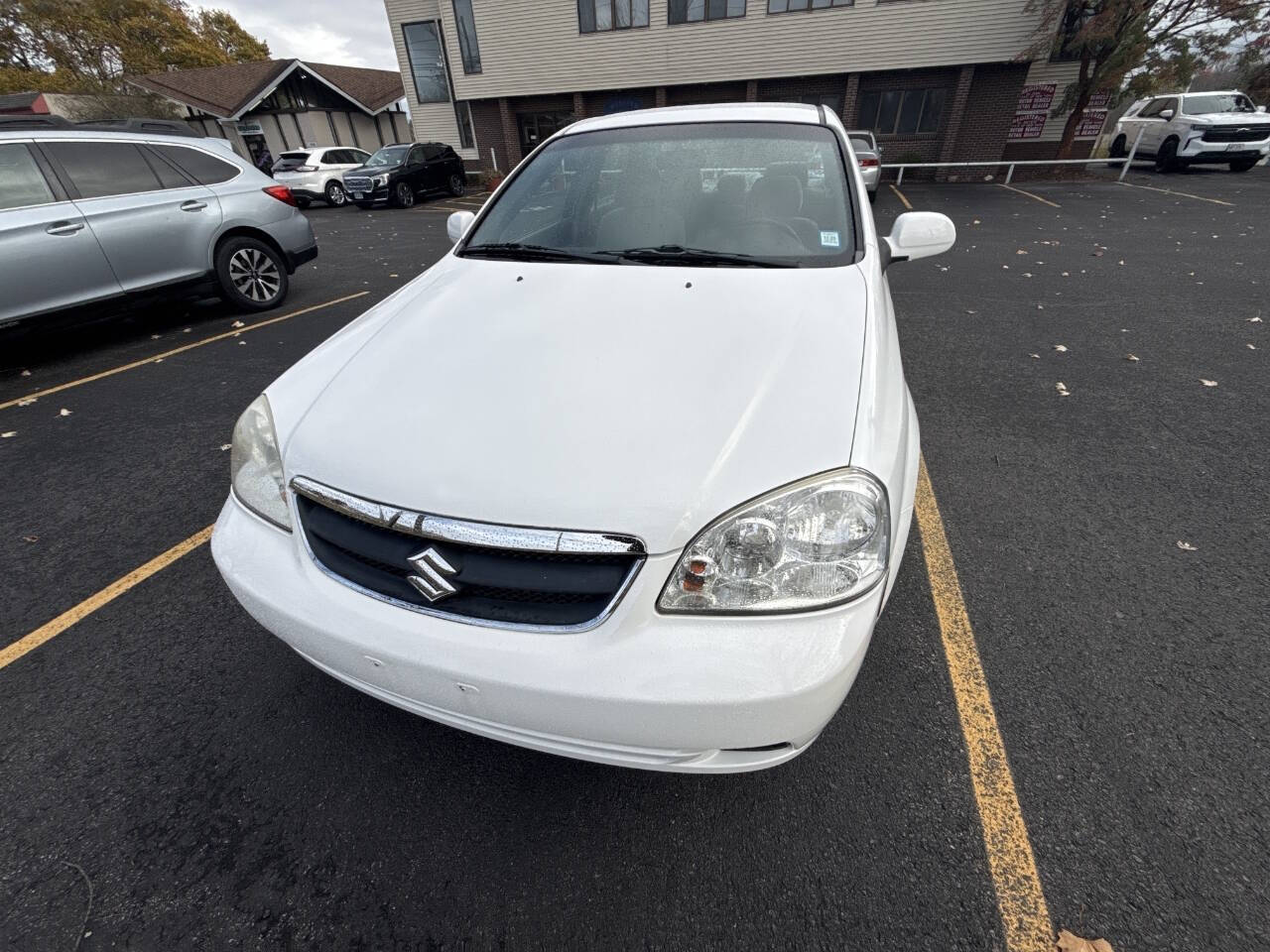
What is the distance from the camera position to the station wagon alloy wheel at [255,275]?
19.5 feet

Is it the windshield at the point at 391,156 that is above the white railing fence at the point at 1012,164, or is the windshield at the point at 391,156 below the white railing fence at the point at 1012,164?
above

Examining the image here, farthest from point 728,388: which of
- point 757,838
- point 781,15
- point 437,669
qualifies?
point 781,15

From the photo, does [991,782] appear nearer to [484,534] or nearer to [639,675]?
[639,675]

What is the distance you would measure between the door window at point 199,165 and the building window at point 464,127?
63.9ft

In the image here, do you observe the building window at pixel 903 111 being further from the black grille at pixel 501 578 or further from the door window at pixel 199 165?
the black grille at pixel 501 578

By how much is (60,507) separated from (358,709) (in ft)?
8.10

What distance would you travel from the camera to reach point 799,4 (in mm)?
16031

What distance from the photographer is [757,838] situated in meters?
1.53

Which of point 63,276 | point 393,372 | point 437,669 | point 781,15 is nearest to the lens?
point 437,669

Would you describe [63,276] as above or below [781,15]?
below

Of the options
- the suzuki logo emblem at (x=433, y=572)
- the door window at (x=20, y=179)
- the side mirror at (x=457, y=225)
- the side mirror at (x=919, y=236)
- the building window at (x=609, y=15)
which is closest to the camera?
the suzuki logo emblem at (x=433, y=572)

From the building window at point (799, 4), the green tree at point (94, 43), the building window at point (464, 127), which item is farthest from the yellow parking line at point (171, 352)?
the green tree at point (94, 43)

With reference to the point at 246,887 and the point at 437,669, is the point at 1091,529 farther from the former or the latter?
the point at 246,887

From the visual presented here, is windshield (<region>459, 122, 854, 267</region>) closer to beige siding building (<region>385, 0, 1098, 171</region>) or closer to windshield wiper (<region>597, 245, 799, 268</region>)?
windshield wiper (<region>597, 245, 799, 268</region>)
